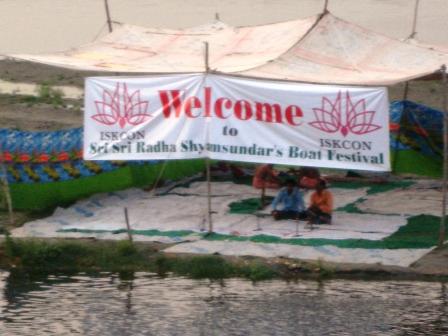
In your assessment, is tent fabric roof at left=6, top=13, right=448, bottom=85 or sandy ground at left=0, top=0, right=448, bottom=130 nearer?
tent fabric roof at left=6, top=13, right=448, bottom=85

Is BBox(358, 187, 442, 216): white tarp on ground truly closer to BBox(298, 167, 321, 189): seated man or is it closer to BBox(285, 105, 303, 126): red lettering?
A: BBox(298, 167, 321, 189): seated man

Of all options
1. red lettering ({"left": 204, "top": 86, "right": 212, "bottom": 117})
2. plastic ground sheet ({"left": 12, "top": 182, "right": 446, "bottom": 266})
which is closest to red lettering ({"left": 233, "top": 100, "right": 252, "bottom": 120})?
red lettering ({"left": 204, "top": 86, "right": 212, "bottom": 117})

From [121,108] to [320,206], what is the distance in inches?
99.4

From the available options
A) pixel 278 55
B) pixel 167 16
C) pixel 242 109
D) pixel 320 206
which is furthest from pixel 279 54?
pixel 167 16

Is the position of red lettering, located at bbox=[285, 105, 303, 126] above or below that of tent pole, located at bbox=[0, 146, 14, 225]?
above

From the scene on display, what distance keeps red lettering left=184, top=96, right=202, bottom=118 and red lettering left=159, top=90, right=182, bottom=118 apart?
88 mm

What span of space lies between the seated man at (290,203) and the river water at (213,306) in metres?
1.87

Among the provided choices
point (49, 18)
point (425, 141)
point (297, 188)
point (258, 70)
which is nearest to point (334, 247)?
point (297, 188)

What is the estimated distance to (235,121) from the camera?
14609mm

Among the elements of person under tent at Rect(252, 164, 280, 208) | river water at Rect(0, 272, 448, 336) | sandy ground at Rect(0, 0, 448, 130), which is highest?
sandy ground at Rect(0, 0, 448, 130)

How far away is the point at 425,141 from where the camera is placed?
17000 millimetres

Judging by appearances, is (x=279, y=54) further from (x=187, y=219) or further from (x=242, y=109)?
(x=187, y=219)

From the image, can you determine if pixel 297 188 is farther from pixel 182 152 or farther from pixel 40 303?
pixel 40 303

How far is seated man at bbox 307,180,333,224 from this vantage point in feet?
48.8
